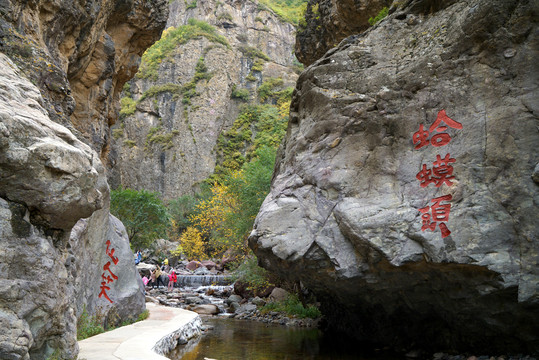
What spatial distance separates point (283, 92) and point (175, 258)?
25600 millimetres

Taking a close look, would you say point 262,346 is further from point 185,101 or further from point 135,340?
point 185,101

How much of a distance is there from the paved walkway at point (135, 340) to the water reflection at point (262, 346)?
512mm

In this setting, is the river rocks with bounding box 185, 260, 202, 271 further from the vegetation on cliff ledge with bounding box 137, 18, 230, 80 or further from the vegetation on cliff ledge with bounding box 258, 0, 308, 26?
the vegetation on cliff ledge with bounding box 258, 0, 308, 26

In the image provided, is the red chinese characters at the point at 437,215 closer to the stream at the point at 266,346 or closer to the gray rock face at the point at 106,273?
the stream at the point at 266,346

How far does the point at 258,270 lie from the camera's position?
14.0m

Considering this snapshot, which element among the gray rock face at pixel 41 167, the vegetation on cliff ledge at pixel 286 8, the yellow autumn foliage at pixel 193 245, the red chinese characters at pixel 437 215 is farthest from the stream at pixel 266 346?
the vegetation on cliff ledge at pixel 286 8

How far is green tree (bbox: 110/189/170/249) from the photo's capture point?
22.4m

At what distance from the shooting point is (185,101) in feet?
152

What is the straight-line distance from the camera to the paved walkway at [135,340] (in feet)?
18.5

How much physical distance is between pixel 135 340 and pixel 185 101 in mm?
41831

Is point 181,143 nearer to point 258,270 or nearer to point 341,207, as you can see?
point 258,270

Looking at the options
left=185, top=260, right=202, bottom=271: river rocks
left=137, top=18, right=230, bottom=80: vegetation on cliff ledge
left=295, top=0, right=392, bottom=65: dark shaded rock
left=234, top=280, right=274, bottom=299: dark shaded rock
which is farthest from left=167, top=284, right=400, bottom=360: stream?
left=137, top=18, right=230, bottom=80: vegetation on cliff ledge

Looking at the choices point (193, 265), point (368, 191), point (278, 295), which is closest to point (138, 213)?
point (193, 265)

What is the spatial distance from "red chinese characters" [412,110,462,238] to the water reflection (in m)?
3.24
